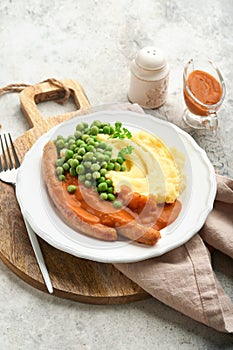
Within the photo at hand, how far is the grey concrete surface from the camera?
7.28ft

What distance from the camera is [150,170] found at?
2455mm

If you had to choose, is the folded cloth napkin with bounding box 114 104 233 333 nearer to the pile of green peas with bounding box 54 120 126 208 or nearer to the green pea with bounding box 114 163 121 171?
the pile of green peas with bounding box 54 120 126 208

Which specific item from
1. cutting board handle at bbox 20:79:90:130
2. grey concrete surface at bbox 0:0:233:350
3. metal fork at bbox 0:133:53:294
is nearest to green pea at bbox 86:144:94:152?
metal fork at bbox 0:133:53:294

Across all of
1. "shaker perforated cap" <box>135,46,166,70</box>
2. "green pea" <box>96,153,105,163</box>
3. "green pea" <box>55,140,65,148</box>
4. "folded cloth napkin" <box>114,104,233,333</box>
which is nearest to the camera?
"folded cloth napkin" <box>114,104,233,333</box>

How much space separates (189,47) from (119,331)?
6.04 feet

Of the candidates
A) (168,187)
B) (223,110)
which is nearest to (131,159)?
(168,187)

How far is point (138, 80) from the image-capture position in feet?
9.66

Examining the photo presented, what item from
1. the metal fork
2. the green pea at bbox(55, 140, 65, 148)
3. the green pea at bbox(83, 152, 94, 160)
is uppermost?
the green pea at bbox(83, 152, 94, 160)

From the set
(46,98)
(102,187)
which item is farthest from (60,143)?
(46,98)

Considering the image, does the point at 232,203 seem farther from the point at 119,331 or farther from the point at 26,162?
the point at 26,162

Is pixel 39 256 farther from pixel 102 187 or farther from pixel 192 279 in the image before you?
pixel 192 279

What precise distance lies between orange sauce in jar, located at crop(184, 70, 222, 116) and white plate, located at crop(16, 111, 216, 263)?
0.27 metres

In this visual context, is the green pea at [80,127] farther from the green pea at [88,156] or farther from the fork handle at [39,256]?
the fork handle at [39,256]

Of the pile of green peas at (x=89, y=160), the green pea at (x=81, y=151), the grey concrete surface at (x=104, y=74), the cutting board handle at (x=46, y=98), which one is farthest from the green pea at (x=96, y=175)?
the cutting board handle at (x=46, y=98)
